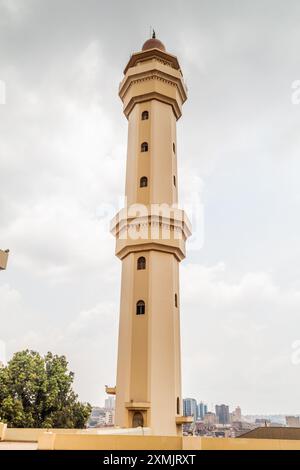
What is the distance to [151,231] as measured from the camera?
2081 cm

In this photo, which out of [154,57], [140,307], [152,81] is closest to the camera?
[140,307]

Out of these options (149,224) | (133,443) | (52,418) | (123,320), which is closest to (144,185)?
(149,224)

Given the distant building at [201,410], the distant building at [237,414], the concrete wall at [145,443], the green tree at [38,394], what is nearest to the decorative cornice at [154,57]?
the green tree at [38,394]

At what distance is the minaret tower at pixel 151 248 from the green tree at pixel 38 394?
7.49 meters

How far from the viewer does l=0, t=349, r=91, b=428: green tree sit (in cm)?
→ 2462

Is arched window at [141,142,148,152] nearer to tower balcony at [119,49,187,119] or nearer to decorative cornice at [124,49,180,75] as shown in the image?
tower balcony at [119,49,187,119]

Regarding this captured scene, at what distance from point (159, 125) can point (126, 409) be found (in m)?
15.8

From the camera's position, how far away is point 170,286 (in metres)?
20.4

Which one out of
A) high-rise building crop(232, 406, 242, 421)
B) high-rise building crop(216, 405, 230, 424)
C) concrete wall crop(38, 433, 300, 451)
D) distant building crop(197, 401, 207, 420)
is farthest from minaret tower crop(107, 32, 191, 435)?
distant building crop(197, 401, 207, 420)

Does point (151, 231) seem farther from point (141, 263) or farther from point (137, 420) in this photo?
point (137, 420)

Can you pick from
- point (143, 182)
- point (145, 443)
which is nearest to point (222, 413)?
point (143, 182)

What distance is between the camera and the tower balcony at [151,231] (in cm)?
2080

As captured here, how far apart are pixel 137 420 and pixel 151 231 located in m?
9.05
